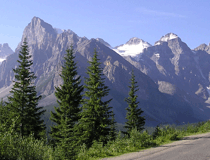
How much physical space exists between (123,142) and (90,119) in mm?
15173

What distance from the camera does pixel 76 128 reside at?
80.2 ft

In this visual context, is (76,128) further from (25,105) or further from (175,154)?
(175,154)

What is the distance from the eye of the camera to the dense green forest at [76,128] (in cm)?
848

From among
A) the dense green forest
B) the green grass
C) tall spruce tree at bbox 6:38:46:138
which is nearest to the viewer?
the green grass

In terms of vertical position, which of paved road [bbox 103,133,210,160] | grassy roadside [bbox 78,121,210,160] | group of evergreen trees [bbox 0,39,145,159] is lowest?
paved road [bbox 103,133,210,160]

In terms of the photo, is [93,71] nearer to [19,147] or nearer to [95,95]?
[95,95]

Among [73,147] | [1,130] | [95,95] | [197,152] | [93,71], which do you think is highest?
[93,71]

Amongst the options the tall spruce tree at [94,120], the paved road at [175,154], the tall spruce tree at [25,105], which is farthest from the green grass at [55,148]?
the tall spruce tree at [25,105]

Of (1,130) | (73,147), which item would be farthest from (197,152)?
(1,130)

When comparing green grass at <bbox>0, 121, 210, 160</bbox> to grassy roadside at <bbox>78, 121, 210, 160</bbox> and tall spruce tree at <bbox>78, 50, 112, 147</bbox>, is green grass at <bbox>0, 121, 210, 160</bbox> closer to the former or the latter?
grassy roadside at <bbox>78, 121, 210, 160</bbox>

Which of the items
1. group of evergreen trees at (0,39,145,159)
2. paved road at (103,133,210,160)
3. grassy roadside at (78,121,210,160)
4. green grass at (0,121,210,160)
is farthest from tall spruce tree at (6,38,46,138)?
paved road at (103,133,210,160)

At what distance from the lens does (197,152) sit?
31.6 feet

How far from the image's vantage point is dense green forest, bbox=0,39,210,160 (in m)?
8.48

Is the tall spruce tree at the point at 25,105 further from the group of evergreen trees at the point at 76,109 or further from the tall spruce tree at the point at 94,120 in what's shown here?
the tall spruce tree at the point at 94,120
